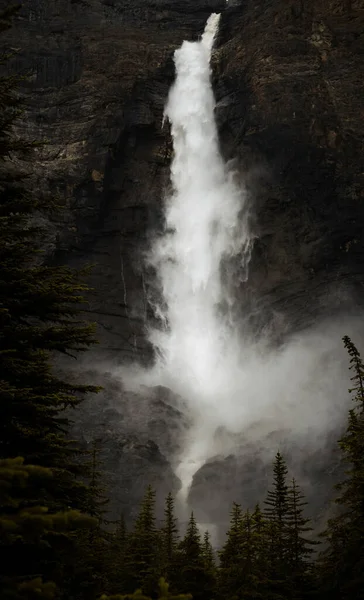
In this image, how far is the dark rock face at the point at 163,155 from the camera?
51031mm

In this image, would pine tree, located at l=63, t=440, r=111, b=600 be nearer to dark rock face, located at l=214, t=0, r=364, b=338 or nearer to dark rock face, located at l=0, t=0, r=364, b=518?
dark rock face, located at l=0, t=0, r=364, b=518

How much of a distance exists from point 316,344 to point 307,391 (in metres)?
4.59

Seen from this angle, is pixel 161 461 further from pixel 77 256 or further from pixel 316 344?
pixel 77 256

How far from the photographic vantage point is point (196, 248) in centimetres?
5994

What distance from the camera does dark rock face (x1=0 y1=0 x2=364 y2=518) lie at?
2009 inches

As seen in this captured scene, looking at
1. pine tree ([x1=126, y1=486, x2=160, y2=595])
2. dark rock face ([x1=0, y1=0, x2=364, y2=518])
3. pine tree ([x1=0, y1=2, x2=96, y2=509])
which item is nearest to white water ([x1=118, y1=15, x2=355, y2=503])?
dark rock face ([x1=0, y1=0, x2=364, y2=518])

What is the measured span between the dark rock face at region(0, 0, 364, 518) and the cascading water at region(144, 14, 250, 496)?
1687 millimetres

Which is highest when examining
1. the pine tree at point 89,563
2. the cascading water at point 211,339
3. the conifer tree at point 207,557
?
the cascading water at point 211,339

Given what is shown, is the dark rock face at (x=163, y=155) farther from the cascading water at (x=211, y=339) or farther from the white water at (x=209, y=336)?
the white water at (x=209, y=336)

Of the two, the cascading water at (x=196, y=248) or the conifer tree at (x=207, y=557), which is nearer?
the conifer tree at (x=207, y=557)

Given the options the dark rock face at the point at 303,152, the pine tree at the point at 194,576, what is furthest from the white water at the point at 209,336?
the pine tree at the point at 194,576

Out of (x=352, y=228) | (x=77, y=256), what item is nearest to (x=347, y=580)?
(x=352, y=228)

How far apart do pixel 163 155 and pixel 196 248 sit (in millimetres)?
11437

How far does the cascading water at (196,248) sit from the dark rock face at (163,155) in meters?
1.69
